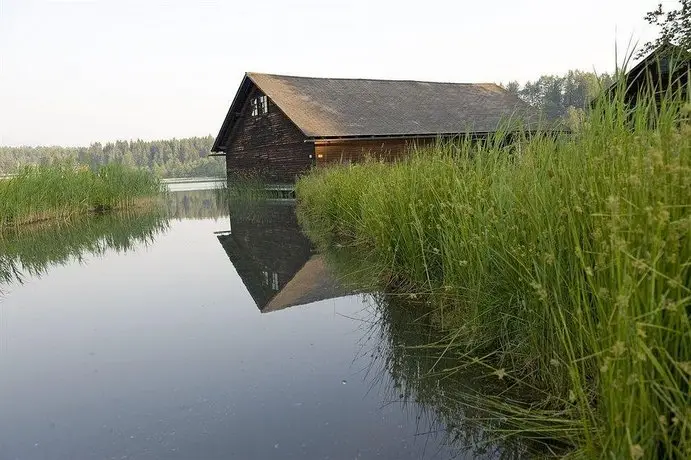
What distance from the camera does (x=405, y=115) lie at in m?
23.1

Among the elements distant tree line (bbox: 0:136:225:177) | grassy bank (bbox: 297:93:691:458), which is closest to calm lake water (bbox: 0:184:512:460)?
grassy bank (bbox: 297:93:691:458)

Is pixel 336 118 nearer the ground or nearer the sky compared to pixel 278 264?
nearer the sky

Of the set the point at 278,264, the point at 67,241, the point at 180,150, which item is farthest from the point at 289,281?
the point at 180,150

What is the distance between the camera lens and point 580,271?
258 cm

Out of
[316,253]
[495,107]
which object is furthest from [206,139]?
[316,253]

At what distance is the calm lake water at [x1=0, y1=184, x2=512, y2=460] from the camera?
2783mm

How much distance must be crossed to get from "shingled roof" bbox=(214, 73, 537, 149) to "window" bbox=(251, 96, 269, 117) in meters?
0.80

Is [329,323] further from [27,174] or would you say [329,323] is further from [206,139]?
[206,139]

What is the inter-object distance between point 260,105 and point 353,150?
6.18 metres

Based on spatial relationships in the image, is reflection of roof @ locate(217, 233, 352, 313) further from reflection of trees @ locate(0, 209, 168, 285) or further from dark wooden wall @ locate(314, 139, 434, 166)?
dark wooden wall @ locate(314, 139, 434, 166)

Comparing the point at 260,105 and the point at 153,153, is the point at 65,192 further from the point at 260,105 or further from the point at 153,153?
the point at 153,153

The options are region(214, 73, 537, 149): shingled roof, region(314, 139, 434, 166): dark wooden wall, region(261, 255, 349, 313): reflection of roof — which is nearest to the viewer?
region(261, 255, 349, 313): reflection of roof

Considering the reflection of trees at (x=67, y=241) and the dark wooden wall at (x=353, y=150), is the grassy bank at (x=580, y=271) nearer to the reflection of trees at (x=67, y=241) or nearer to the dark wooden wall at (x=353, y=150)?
the reflection of trees at (x=67, y=241)

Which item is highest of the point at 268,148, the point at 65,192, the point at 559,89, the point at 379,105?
the point at 559,89
